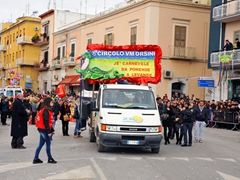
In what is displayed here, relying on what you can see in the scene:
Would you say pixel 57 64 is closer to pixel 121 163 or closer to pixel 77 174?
pixel 121 163

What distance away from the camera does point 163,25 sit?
105 ft

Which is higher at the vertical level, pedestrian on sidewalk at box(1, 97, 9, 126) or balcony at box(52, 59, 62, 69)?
balcony at box(52, 59, 62, 69)

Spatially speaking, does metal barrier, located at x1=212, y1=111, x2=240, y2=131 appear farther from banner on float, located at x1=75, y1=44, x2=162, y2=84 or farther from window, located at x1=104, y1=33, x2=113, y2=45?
window, located at x1=104, y1=33, x2=113, y2=45

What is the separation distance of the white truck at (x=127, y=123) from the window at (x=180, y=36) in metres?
20.4

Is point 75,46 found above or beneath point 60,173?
above

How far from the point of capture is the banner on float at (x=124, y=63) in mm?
14516

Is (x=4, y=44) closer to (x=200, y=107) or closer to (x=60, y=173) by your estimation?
(x=200, y=107)

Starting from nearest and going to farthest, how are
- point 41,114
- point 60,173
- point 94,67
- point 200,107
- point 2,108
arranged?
1. point 60,173
2. point 41,114
3. point 94,67
4. point 200,107
5. point 2,108

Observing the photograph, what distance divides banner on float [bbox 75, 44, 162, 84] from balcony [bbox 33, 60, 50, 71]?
37.4 metres

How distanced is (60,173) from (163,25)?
24.1m

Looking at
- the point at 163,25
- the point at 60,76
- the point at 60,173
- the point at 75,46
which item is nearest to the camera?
the point at 60,173

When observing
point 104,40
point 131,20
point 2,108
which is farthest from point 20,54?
point 2,108

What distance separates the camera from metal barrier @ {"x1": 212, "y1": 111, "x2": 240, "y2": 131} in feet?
74.5

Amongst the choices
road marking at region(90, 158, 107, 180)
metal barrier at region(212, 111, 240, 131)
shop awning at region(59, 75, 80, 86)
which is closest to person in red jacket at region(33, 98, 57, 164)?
road marking at region(90, 158, 107, 180)
